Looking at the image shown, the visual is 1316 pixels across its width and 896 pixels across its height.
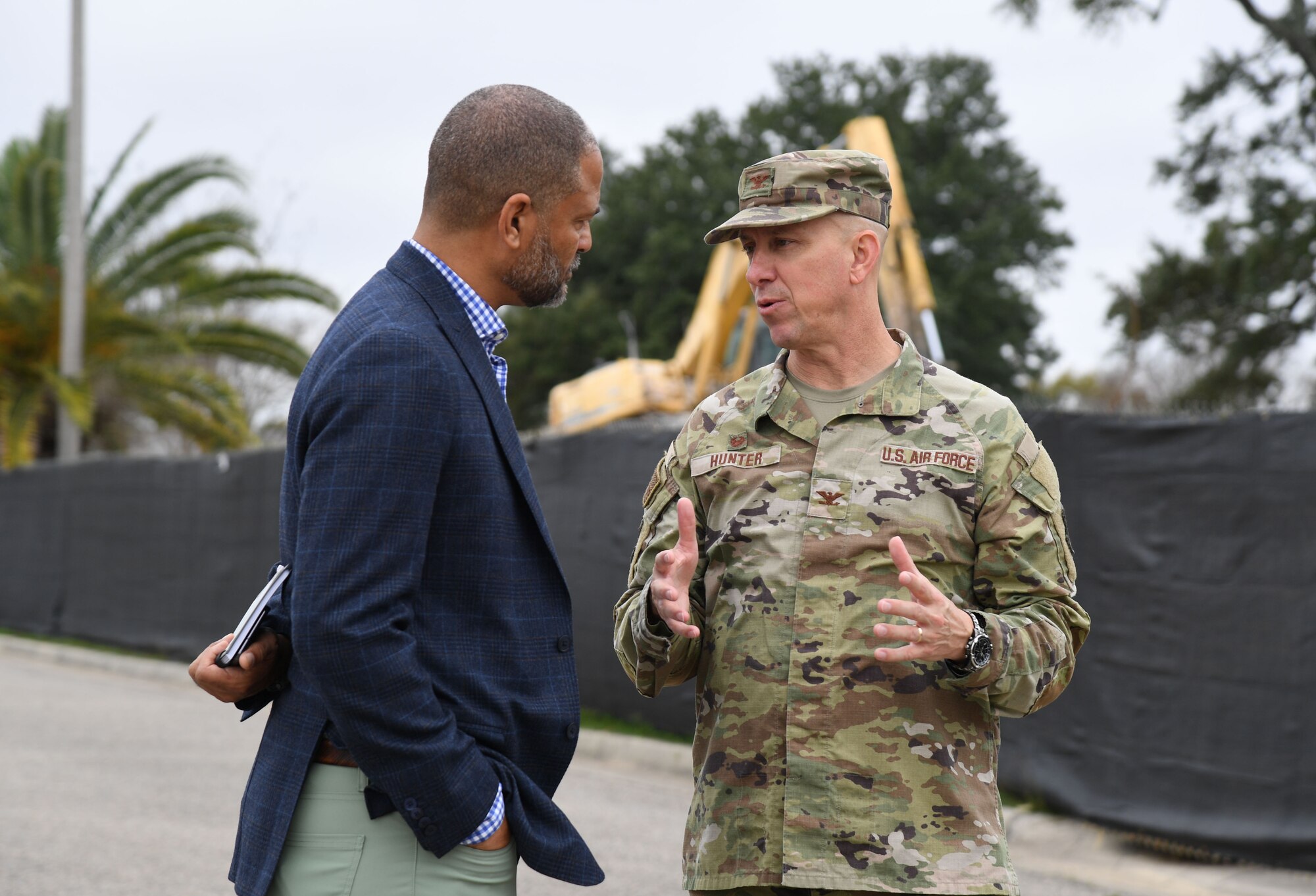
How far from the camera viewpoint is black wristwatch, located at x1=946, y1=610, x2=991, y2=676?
2225mm

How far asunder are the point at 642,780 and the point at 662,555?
5.60 metres

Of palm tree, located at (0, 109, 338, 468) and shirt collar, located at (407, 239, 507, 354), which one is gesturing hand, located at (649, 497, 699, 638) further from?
palm tree, located at (0, 109, 338, 468)

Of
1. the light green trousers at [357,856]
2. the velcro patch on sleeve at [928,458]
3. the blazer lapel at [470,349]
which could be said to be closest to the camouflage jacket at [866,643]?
the velcro patch on sleeve at [928,458]

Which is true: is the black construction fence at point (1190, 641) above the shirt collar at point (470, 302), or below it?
below

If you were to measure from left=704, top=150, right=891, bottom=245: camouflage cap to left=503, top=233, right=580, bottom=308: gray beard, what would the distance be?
1.27ft

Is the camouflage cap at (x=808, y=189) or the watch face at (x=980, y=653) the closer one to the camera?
the watch face at (x=980, y=653)

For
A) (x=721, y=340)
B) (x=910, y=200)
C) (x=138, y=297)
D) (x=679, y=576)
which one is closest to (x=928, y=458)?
(x=679, y=576)

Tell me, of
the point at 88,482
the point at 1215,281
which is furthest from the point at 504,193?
the point at 1215,281

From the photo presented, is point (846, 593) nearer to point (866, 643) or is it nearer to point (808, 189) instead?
point (866, 643)

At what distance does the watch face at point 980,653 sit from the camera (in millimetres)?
2230

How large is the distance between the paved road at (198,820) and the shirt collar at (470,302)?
11.9 feet

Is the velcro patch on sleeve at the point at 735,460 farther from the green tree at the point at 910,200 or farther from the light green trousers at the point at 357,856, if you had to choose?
the green tree at the point at 910,200

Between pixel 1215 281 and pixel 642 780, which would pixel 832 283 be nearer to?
pixel 642 780

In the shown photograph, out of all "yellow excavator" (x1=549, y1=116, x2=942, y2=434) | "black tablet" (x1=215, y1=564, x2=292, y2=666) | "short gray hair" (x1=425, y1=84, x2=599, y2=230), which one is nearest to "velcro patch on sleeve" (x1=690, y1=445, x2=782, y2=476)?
"short gray hair" (x1=425, y1=84, x2=599, y2=230)
